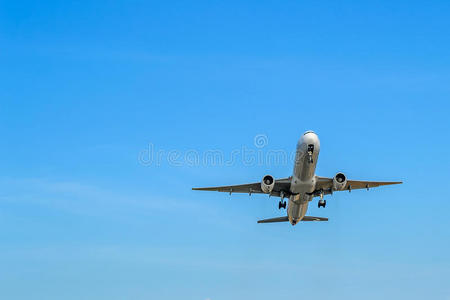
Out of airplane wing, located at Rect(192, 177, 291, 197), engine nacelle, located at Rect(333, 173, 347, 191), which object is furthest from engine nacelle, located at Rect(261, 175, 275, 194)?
engine nacelle, located at Rect(333, 173, 347, 191)

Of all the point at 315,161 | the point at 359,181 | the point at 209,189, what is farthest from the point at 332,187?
the point at 209,189

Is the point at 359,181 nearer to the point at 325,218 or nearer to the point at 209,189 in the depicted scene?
the point at 325,218

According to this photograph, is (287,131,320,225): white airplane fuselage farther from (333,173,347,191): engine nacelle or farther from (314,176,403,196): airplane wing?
(333,173,347,191): engine nacelle

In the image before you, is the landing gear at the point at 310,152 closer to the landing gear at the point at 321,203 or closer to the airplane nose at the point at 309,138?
the airplane nose at the point at 309,138

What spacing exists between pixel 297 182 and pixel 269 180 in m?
3.10

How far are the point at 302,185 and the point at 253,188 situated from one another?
7253mm

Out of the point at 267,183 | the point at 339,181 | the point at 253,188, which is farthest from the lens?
the point at 253,188

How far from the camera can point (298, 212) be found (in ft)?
255

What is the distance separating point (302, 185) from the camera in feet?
232

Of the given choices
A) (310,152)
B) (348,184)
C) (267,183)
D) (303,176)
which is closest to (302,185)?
(303,176)

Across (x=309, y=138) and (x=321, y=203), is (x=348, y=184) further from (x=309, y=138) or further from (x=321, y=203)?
→ (x=309, y=138)

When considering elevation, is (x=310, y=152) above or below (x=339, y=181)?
above

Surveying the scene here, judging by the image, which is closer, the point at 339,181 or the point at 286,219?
the point at 339,181

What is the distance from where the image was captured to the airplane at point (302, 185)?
66.1m
